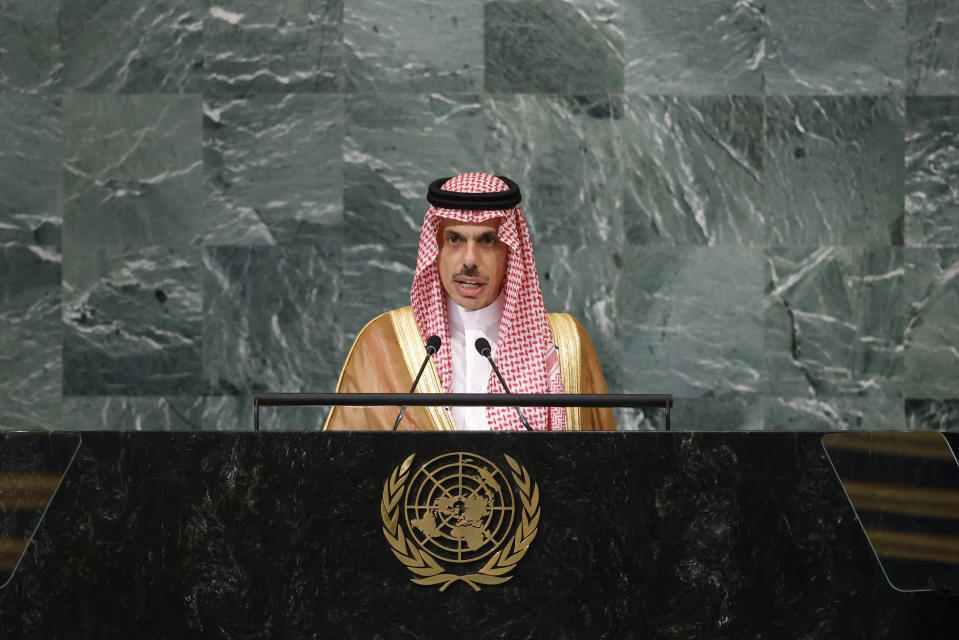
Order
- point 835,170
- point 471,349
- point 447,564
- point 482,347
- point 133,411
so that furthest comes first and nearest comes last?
point 835,170 < point 133,411 < point 471,349 < point 482,347 < point 447,564

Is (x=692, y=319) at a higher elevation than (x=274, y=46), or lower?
lower

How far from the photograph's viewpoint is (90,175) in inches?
178

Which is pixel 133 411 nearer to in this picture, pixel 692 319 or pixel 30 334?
pixel 30 334

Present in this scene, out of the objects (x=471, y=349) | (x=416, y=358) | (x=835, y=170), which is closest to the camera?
(x=416, y=358)

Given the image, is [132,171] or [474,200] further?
[132,171]

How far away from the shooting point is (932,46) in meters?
4.64

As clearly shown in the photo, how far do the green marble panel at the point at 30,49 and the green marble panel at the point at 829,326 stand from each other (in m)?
3.14

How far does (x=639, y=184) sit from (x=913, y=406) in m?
1.51

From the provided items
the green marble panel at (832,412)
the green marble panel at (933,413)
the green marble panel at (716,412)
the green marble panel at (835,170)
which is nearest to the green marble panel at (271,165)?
the green marble panel at (716,412)

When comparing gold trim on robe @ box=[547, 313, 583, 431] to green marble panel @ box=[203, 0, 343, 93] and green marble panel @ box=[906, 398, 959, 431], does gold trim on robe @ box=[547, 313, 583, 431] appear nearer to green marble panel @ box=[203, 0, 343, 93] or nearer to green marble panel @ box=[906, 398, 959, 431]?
green marble panel @ box=[203, 0, 343, 93]

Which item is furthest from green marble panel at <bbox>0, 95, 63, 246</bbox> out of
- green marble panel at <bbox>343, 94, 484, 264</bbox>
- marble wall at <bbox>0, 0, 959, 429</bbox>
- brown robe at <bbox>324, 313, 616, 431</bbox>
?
brown robe at <bbox>324, 313, 616, 431</bbox>

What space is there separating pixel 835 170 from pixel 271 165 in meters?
2.40

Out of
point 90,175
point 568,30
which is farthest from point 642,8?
point 90,175

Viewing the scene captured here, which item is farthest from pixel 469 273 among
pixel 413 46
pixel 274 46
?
pixel 274 46
